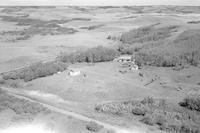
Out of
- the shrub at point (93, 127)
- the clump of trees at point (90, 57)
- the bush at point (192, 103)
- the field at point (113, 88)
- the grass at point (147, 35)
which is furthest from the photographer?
the grass at point (147, 35)

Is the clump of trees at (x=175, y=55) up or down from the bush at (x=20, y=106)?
up

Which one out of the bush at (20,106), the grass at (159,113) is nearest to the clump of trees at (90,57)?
the bush at (20,106)

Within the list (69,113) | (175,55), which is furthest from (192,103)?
(175,55)

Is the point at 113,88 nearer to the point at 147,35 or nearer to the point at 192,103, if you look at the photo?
the point at 192,103

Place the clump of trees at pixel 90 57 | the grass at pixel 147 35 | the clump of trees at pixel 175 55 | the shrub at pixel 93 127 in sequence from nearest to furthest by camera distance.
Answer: the shrub at pixel 93 127
the clump of trees at pixel 175 55
the clump of trees at pixel 90 57
the grass at pixel 147 35

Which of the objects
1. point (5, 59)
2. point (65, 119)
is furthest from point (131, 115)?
point (5, 59)

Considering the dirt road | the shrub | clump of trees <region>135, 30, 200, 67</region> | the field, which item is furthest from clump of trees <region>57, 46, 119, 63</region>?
the shrub

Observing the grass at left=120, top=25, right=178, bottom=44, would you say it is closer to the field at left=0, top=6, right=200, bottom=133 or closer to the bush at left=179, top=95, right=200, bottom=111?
the field at left=0, top=6, right=200, bottom=133

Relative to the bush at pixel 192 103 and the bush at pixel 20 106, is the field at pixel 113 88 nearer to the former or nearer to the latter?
the bush at pixel 192 103
